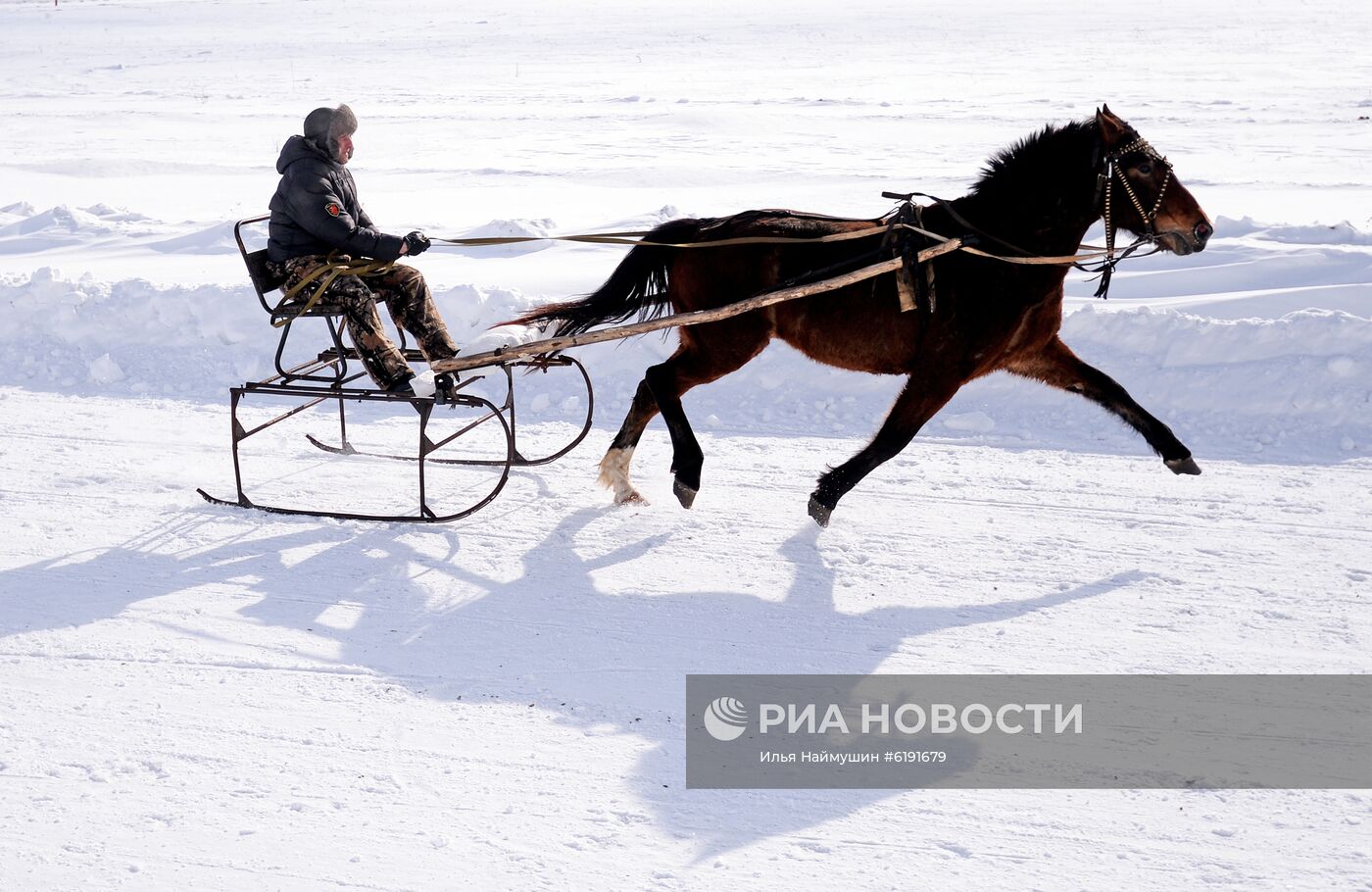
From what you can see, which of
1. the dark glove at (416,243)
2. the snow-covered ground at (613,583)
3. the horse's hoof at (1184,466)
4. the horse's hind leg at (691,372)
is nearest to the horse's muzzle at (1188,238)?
the horse's hoof at (1184,466)

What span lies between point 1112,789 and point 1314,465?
317cm

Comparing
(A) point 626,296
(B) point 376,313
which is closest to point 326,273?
(B) point 376,313

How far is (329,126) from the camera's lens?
538cm

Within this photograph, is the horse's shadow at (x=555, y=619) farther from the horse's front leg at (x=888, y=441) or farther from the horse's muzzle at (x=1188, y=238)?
the horse's muzzle at (x=1188, y=238)

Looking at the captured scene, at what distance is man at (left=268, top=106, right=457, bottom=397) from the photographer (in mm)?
5379

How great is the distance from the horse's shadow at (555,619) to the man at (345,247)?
2.69 ft

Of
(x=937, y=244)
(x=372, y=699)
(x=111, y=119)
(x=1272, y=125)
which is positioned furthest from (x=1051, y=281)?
(x=111, y=119)

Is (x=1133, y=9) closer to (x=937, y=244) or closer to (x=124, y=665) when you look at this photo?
(x=937, y=244)

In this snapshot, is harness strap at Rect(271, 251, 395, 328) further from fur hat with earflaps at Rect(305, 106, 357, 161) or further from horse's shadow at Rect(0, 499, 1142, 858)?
horse's shadow at Rect(0, 499, 1142, 858)

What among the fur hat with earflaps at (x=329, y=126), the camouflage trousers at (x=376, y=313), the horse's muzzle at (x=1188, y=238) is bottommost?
the camouflage trousers at (x=376, y=313)

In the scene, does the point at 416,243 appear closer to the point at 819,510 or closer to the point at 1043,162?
the point at 819,510

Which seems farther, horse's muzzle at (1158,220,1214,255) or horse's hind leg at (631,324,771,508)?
horse's hind leg at (631,324,771,508)

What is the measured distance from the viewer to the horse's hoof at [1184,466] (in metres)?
5.59

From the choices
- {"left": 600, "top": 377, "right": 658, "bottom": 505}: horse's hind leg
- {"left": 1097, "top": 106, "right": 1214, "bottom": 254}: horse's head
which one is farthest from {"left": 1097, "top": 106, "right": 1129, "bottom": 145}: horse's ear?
{"left": 600, "top": 377, "right": 658, "bottom": 505}: horse's hind leg
